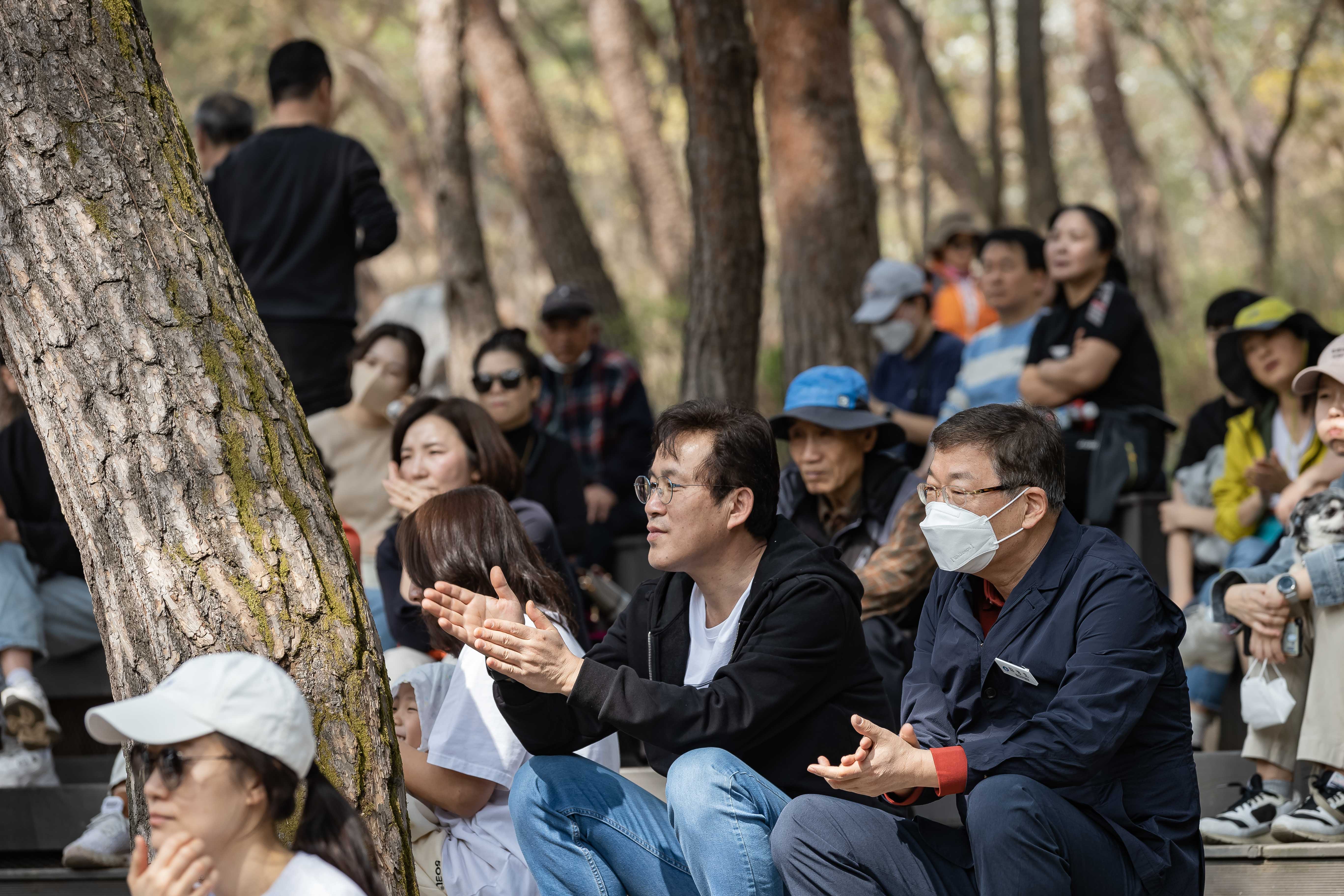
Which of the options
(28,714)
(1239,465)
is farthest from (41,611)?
(1239,465)

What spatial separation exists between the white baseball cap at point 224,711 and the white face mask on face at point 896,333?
462 cm

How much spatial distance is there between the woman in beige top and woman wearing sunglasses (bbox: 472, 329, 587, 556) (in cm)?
35

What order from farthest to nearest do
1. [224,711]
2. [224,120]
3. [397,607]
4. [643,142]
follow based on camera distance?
1. [643,142]
2. [224,120]
3. [397,607]
4. [224,711]

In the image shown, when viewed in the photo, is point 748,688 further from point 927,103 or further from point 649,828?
point 927,103

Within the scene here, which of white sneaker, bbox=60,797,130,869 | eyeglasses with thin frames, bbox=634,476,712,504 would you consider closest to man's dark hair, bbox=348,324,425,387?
white sneaker, bbox=60,797,130,869

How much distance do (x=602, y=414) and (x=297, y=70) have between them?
7.06 ft

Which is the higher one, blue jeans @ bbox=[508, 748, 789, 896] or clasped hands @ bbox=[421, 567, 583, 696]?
clasped hands @ bbox=[421, 567, 583, 696]

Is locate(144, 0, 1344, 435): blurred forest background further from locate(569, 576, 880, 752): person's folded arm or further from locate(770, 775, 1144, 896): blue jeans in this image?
locate(770, 775, 1144, 896): blue jeans

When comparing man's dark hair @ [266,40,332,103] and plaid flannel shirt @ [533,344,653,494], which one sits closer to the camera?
man's dark hair @ [266,40,332,103]

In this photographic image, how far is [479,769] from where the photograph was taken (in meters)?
3.37

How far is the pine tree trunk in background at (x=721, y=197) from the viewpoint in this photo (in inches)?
259

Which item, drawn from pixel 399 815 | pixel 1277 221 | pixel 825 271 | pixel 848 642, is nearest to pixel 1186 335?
pixel 1277 221

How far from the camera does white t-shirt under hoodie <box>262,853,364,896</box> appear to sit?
2262 millimetres

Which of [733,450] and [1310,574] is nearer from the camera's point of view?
[733,450]
